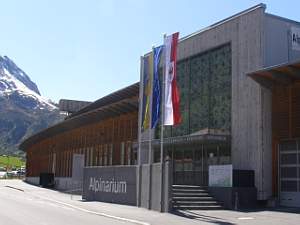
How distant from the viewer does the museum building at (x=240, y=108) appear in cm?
2777

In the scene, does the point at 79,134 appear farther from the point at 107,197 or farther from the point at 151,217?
the point at 151,217

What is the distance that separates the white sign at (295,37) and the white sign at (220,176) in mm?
8236

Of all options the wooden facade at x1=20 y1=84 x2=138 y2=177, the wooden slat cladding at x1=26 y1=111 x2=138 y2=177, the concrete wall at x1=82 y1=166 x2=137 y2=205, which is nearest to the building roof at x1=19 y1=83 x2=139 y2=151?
the wooden facade at x1=20 y1=84 x2=138 y2=177

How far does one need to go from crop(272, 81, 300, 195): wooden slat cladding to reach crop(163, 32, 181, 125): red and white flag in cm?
578

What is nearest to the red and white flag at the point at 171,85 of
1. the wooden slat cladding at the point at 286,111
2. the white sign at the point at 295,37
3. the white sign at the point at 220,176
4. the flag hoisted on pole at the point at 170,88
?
the flag hoisted on pole at the point at 170,88

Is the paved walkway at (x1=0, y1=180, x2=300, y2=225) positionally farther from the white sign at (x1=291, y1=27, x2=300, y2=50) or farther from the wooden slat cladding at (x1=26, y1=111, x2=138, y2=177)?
the wooden slat cladding at (x1=26, y1=111, x2=138, y2=177)

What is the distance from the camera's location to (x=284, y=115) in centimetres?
2789

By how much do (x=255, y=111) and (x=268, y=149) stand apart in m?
2.16

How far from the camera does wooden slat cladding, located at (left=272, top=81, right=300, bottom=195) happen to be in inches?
1073

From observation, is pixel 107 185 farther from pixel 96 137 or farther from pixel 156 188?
pixel 96 137

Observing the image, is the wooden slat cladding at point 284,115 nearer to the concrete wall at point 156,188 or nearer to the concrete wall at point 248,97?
the concrete wall at point 248,97

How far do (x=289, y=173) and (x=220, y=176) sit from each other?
3490mm

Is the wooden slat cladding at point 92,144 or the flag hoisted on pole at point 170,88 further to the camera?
the wooden slat cladding at point 92,144

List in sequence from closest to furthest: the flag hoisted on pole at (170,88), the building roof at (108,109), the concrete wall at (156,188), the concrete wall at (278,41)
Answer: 1. the concrete wall at (156,188)
2. the flag hoisted on pole at (170,88)
3. the concrete wall at (278,41)
4. the building roof at (108,109)
